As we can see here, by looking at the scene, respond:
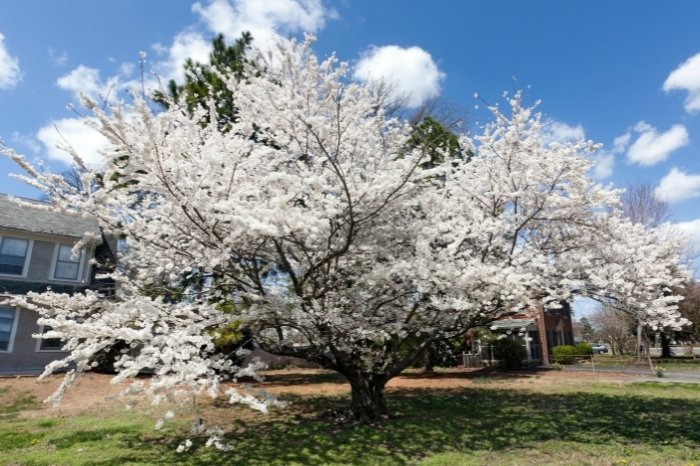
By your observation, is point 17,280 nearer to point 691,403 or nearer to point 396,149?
point 396,149

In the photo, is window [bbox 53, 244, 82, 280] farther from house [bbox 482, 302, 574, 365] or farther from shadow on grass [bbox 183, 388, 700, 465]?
house [bbox 482, 302, 574, 365]

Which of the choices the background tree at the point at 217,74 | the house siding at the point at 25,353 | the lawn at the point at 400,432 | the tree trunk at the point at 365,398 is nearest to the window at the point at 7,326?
the house siding at the point at 25,353

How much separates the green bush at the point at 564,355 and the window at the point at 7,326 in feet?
85.9

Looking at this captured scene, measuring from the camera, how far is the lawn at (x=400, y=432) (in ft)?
21.5

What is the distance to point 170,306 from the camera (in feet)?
22.2

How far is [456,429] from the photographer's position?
852 centimetres

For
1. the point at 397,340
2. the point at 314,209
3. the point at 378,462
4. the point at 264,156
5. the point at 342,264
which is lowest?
the point at 378,462

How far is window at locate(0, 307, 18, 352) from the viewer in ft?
54.0

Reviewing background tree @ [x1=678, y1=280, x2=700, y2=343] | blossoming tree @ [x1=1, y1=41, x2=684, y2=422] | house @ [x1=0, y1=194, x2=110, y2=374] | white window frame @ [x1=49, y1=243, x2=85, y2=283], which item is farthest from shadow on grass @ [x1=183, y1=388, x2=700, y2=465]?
background tree @ [x1=678, y1=280, x2=700, y2=343]

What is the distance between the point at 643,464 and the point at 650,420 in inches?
153

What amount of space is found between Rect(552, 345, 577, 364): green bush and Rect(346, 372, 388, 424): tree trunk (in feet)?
67.1

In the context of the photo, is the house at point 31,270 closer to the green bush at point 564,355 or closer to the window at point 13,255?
the window at point 13,255

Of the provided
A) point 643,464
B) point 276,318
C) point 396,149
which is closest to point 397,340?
point 276,318

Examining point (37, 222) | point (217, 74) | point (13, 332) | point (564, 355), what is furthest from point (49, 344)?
point (564, 355)
